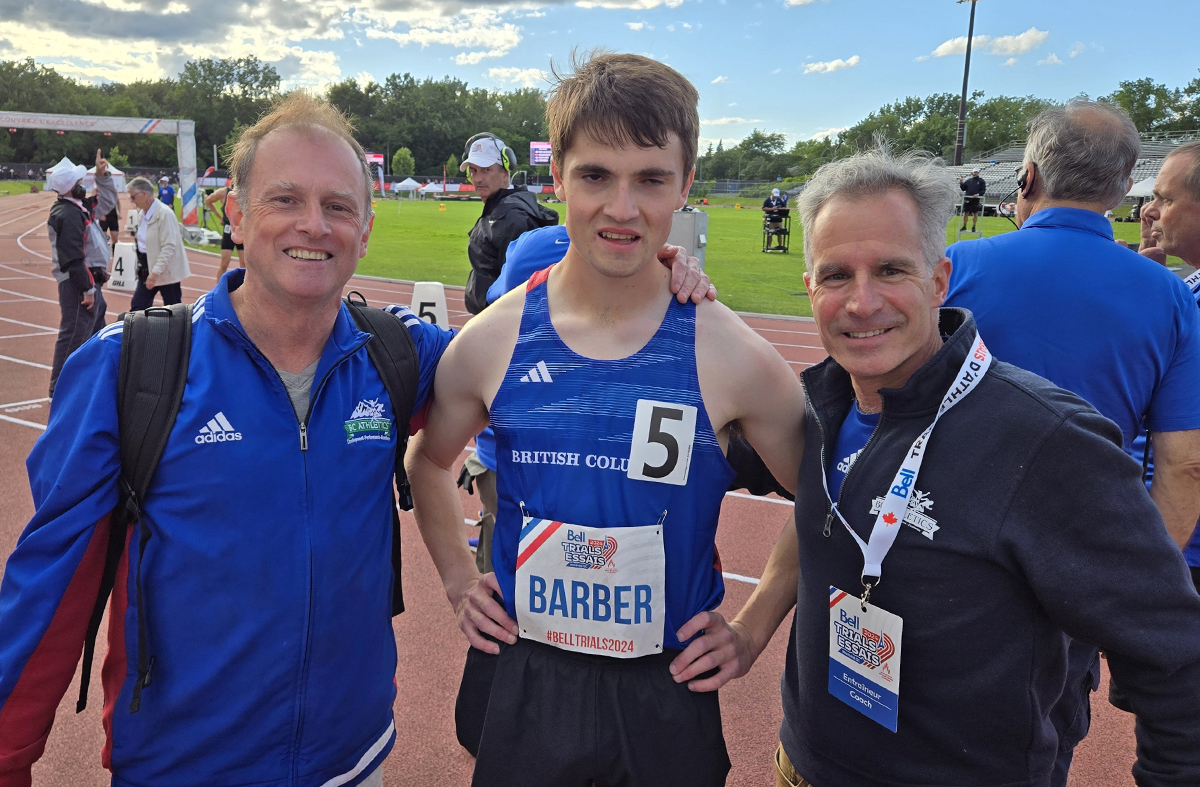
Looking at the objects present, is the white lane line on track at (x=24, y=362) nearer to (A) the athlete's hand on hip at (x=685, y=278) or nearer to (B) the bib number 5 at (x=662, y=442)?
(A) the athlete's hand on hip at (x=685, y=278)

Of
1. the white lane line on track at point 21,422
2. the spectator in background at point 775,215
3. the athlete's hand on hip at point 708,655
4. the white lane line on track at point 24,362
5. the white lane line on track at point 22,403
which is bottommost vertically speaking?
the white lane line on track at point 21,422

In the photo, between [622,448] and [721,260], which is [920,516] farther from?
[721,260]

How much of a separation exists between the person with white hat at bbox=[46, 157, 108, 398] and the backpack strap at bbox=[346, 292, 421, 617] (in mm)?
7507

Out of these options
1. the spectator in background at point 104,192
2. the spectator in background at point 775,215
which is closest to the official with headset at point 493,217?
the spectator in background at point 104,192

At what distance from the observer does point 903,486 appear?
5.06 feet

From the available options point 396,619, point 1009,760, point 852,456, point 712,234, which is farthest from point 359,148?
point 712,234

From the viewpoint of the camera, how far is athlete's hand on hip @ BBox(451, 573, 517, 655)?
1.94 meters

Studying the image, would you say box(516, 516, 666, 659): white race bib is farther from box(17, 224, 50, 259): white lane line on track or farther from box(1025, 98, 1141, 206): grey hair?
box(17, 224, 50, 259): white lane line on track

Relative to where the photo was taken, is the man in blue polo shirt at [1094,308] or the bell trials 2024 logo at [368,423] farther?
→ the man in blue polo shirt at [1094,308]

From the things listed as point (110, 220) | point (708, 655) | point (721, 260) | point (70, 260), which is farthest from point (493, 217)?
point (721, 260)

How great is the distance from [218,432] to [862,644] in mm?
1553

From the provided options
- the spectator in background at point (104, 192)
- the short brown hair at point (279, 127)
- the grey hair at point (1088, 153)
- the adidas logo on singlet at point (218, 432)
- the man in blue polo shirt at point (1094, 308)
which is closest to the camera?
the adidas logo on singlet at point (218, 432)

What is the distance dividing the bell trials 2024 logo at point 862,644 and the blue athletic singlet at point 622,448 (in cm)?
38

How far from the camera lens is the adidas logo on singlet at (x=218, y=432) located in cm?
176
